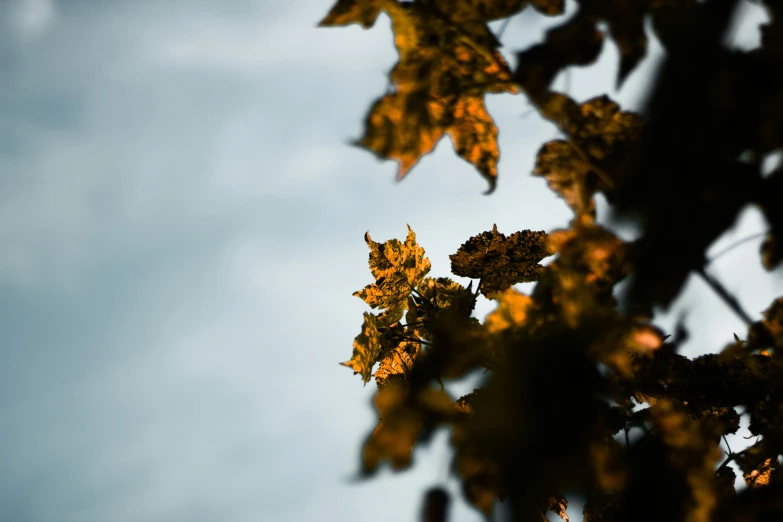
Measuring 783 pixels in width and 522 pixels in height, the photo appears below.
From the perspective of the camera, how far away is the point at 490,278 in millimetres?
1328

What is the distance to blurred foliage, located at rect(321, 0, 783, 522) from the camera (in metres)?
0.57

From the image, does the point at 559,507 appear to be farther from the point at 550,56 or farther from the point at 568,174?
the point at 550,56

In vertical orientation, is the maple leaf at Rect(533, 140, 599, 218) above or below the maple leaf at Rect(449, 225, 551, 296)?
below

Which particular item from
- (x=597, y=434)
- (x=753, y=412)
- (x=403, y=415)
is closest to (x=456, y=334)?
(x=403, y=415)

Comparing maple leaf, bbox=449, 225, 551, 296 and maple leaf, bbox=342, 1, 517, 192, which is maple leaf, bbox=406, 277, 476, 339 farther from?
maple leaf, bbox=342, 1, 517, 192

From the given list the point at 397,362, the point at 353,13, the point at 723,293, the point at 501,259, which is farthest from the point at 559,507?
the point at 353,13

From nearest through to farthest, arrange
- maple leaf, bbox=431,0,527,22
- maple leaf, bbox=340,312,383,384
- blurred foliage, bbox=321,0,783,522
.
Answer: blurred foliage, bbox=321,0,783,522 → maple leaf, bbox=431,0,527,22 → maple leaf, bbox=340,312,383,384

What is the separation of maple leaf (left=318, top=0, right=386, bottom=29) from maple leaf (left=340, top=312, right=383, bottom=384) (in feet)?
1.95

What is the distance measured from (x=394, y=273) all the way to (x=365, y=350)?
42cm

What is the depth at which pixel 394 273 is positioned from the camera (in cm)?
143

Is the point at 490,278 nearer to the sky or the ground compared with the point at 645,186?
nearer to the sky

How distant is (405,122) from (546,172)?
23 cm

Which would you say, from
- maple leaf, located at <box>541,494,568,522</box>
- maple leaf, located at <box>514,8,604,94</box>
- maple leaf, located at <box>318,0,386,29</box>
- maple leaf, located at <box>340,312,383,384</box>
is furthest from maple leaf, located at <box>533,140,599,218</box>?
maple leaf, located at <box>541,494,568,522</box>

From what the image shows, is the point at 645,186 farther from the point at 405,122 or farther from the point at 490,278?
the point at 490,278
